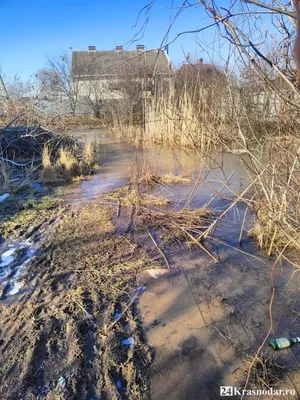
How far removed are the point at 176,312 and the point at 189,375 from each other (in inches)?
24.0

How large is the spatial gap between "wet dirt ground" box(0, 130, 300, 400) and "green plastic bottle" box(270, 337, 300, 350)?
0.04 meters

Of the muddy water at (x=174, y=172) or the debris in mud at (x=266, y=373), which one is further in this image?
the muddy water at (x=174, y=172)

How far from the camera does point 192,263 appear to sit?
3.25m

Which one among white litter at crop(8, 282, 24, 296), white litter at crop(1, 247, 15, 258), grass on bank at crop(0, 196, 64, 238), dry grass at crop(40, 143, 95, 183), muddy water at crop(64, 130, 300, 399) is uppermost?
dry grass at crop(40, 143, 95, 183)

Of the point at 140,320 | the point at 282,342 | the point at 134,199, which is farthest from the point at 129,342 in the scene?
the point at 134,199

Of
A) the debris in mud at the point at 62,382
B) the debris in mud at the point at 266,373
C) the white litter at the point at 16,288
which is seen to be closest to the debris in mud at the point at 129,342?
the debris in mud at the point at 62,382

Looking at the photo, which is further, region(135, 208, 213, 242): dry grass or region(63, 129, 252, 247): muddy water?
region(63, 129, 252, 247): muddy water

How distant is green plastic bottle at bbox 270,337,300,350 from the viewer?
2068mm

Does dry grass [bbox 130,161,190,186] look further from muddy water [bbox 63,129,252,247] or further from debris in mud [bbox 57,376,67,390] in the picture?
debris in mud [bbox 57,376,67,390]

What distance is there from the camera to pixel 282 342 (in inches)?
82.4

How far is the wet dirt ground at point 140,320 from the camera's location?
6.08 feet

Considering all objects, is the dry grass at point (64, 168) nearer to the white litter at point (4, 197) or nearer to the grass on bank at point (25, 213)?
the white litter at point (4, 197)

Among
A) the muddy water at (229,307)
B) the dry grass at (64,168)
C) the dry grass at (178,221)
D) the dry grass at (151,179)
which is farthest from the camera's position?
the dry grass at (64,168)

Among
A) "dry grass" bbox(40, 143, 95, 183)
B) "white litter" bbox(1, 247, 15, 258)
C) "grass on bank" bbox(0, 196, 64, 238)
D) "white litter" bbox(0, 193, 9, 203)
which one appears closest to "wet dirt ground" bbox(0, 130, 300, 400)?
"white litter" bbox(1, 247, 15, 258)
